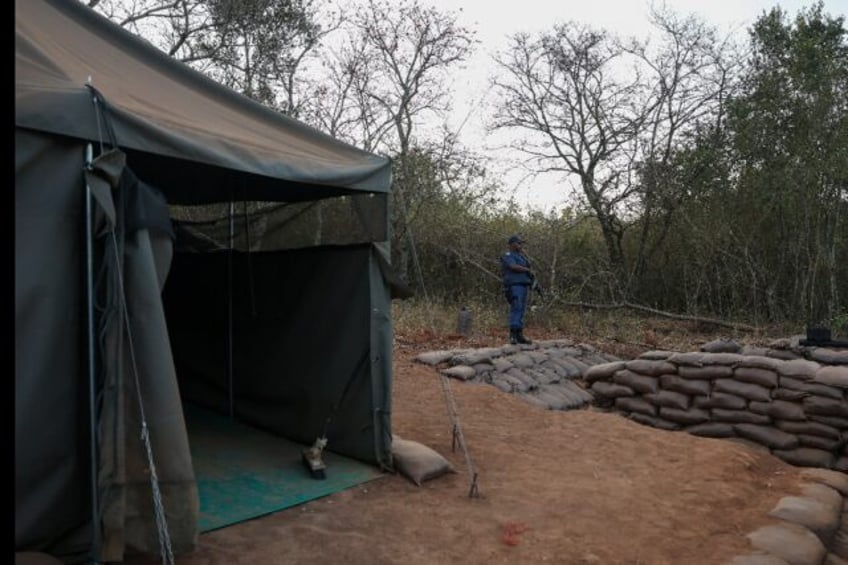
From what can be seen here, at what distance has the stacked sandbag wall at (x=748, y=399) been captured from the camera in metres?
5.42

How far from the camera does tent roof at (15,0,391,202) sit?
8.23ft

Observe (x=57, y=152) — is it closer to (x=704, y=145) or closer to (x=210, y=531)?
(x=210, y=531)

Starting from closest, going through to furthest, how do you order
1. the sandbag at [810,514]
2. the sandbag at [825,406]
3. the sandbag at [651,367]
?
the sandbag at [810,514] → the sandbag at [825,406] → the sandbag at [651,367]

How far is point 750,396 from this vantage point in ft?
18.9

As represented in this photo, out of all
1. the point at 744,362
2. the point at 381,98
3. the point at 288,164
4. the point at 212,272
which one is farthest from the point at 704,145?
the point at 288,164

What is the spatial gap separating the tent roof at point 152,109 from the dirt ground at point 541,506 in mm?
1662

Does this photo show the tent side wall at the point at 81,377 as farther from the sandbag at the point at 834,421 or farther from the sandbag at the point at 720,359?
the sandbag at the point at 834,421

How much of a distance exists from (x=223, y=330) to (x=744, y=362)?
429 cm

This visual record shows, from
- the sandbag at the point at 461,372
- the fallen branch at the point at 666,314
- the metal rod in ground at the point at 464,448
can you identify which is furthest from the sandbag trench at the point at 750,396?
the fallen branch at the point at 666,314

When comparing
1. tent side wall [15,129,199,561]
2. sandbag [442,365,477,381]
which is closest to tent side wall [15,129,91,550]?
tent side wall [15,129,199,561]

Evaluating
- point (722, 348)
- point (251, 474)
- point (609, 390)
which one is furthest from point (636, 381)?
point (251, 474)

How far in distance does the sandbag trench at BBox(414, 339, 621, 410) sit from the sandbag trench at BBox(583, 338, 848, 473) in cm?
46

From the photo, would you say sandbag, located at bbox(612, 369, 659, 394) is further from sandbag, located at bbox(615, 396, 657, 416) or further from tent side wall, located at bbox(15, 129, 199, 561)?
tent side wall, located at bbox(15, 129, 199, 561)

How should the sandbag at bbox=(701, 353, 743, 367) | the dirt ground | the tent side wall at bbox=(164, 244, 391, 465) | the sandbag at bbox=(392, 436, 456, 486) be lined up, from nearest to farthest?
the dirt ground < the sandbag at bbox=(392, 436, 456, 486) < the tent side wall at bbox=(164, 244, 391, 465) < the sandbag at bbox=(701, 353, 743, 367)
